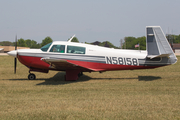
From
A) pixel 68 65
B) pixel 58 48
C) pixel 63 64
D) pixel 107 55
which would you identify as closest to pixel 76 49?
pixel 58 48

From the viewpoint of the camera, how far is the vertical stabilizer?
9152 mm

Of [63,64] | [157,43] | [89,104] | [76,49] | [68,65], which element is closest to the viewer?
[89,104]

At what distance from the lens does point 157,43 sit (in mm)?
9211

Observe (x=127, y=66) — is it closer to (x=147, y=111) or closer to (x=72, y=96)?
(x=72, y=96)

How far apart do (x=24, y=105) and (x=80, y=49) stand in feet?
15.7

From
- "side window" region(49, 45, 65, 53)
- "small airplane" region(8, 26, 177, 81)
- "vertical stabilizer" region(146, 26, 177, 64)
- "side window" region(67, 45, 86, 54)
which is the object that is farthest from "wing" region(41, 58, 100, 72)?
"vertical stabilizer" region(146, 26, 177, 64)

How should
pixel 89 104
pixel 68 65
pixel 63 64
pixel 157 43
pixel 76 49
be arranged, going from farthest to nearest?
pixel 76 49
pixel 157 43
pixel 68 65
pixel 63 64
pixel 89 104

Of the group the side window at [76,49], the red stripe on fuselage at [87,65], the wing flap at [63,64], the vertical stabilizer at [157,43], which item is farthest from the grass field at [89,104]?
the side window at [76,49]

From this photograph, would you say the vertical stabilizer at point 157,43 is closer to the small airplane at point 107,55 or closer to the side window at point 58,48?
the small airplane at point 107,55

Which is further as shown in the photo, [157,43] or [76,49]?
[76,49]

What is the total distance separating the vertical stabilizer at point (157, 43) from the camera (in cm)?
915

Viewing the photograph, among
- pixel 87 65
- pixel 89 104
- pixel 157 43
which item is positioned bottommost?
pixel 89 104

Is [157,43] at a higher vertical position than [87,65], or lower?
higher

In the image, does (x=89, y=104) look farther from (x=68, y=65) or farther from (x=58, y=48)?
(x=58, y=48)
